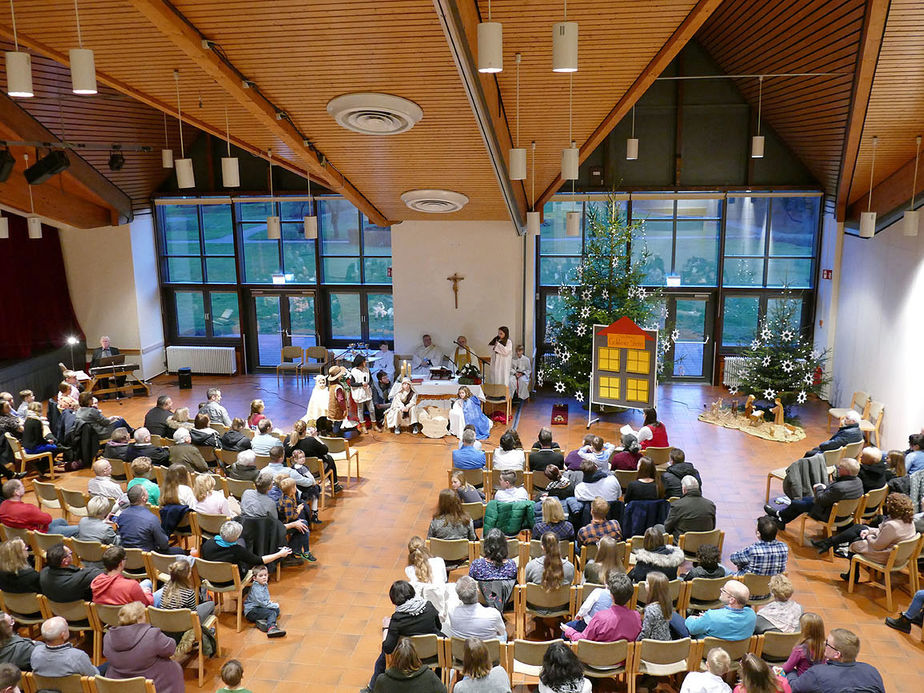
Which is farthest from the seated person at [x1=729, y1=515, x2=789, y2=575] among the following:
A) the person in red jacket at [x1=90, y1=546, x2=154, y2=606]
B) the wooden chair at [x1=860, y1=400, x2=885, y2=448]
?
the wooden chair at [x1=860, y1=400, x2=885, y2=448]

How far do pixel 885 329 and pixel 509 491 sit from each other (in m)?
7.68

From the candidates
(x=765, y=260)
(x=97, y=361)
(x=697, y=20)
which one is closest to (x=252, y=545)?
(x=697, y=20)

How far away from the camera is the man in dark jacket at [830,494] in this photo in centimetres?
820

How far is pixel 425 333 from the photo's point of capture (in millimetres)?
15422

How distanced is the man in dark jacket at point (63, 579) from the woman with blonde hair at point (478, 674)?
3.30m

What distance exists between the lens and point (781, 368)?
1338 cm

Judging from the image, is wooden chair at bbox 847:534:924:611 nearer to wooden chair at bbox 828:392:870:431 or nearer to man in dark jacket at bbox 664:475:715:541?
man in dark jacket at bbox 664:475:715:541

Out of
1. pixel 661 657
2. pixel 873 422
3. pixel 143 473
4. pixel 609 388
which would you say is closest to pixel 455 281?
pixel 609 388

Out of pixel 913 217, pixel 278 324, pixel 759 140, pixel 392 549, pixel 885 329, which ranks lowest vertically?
pixel 392 549

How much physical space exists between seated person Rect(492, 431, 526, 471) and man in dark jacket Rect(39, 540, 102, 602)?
172 inches

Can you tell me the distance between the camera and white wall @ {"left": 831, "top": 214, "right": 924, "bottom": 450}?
11.2m

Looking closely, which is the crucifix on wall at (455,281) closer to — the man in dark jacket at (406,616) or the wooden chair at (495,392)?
the wooden chair at (495,392)

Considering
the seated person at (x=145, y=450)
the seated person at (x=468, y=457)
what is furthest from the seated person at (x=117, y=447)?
the seated person at (x=468, y=457)

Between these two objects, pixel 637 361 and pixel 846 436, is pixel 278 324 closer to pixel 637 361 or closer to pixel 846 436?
pixel 637 361
